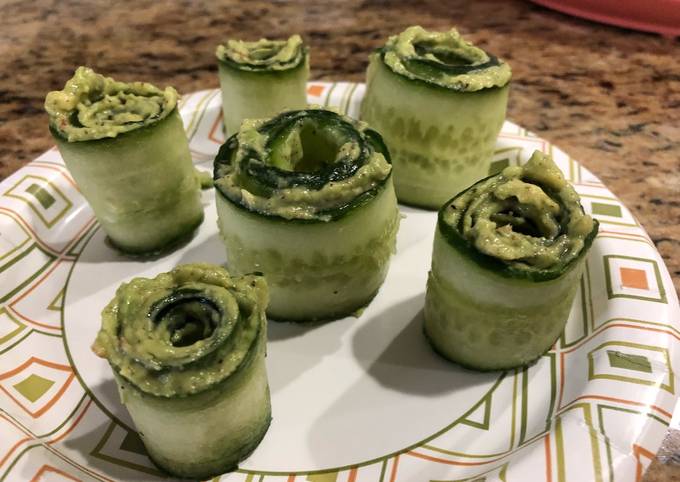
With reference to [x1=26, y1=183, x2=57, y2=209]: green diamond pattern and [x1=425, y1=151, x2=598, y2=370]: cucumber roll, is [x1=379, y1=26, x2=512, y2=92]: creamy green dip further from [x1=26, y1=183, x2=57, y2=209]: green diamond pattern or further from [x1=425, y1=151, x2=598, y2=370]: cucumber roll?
[x1=26, y1=183, x2=57, y2=209]: green diamond pattern

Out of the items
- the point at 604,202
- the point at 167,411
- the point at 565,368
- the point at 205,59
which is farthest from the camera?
the point at 205,59

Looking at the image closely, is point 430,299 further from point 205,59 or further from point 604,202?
point 205,59

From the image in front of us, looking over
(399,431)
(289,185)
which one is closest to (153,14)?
(289,185)

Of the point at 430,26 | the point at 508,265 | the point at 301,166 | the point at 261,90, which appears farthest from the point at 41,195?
the point at 430,26

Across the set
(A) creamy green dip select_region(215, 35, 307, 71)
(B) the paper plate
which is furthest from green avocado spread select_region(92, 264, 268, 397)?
(A) creamy green dip select_region(215, 35, 307, 71)

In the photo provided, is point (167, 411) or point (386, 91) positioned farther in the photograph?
point (386, 91)
